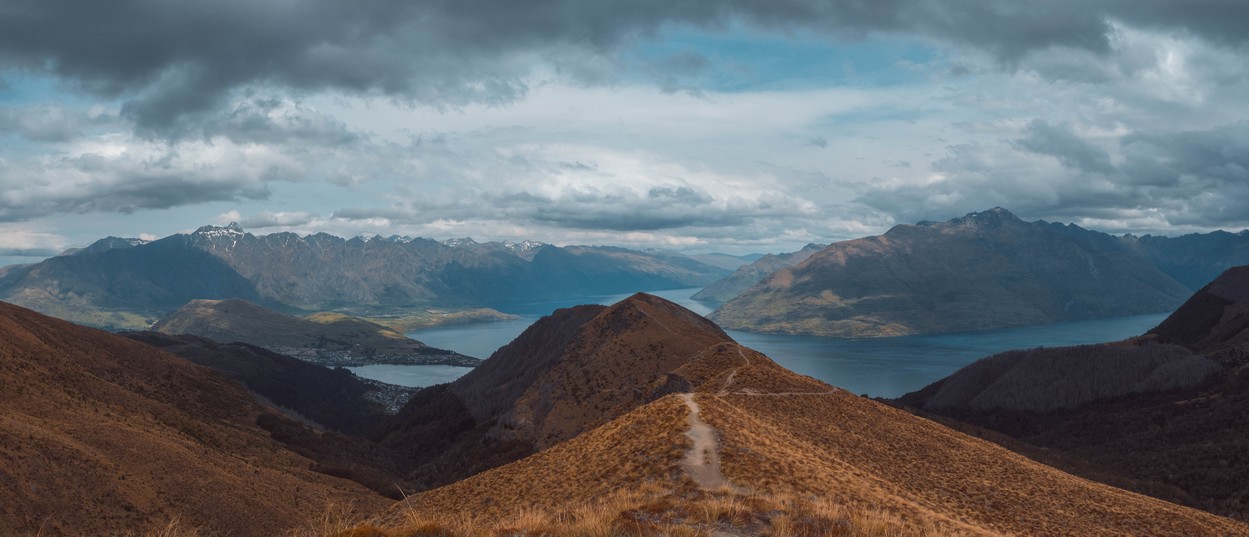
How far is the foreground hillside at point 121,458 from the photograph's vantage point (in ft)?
160

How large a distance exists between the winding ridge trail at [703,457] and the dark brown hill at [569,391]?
35578 millimetres

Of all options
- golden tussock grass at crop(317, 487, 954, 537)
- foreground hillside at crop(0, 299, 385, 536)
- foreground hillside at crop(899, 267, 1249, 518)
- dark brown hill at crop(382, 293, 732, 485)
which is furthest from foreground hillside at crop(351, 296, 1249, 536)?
foreground hillside at crop(899, 267, 1249, 518)

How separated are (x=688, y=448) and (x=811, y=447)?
12909mm

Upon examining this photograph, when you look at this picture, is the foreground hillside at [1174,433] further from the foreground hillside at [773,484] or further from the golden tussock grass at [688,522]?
the golden tussock grass at [688,522]

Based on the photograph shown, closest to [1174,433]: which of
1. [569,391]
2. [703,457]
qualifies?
[569,391]

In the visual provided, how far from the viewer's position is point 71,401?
242 ft

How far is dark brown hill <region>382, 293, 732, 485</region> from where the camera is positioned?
105 metres

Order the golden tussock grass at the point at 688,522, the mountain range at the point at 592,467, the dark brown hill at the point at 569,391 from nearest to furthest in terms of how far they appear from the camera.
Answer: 1. the golden tussock grass at the point at 688,522
2. the mountain range at the point at 592,467
3. the dark brown hill at the point at 569,391

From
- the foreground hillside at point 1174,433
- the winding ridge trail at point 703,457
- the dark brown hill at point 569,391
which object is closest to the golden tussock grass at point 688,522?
the winding ridge trail at point 703,457

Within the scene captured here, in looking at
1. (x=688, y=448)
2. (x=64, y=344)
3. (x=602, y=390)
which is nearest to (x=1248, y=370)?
(x=602, y=390)

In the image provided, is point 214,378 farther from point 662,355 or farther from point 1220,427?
A: point 1220,427

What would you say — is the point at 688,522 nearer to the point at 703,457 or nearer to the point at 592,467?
the point at 703,457

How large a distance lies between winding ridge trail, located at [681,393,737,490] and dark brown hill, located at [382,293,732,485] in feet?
117

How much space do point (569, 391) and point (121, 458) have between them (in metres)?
61.8
